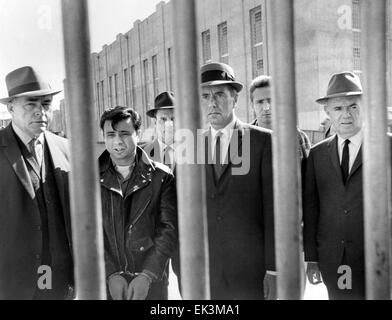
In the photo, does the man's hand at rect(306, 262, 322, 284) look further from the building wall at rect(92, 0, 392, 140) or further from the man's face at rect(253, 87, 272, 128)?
the building wall at rect(92, 0, 392, 140)

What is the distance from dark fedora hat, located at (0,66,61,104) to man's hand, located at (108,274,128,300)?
958mm

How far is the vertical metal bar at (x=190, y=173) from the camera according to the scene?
30.7 inches

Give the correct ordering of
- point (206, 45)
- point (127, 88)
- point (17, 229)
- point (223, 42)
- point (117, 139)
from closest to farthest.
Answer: point (17, 229) → point (117, 139) → point (223, 42) → point (206, 45) → point (127, 88)

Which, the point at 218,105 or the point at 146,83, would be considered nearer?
the point at 218,105

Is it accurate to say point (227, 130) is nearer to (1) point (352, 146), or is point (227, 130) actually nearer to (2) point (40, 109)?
(1) point (352, 146)

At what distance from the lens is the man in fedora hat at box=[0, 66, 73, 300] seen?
68.5 inches

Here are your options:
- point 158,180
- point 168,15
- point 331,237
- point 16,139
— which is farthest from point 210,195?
point 168,15

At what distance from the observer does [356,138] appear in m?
2.14

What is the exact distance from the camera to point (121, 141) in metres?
2.10

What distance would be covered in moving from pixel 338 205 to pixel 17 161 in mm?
1580

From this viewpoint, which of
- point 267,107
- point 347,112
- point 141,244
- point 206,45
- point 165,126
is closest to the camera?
point 141,244

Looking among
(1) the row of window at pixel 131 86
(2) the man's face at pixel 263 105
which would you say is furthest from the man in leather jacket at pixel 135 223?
(1) the row of window at pixel 131 86

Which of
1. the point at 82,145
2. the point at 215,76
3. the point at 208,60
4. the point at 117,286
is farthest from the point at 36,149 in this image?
the point at 208,60

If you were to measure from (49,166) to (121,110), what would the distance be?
1.67 ft
